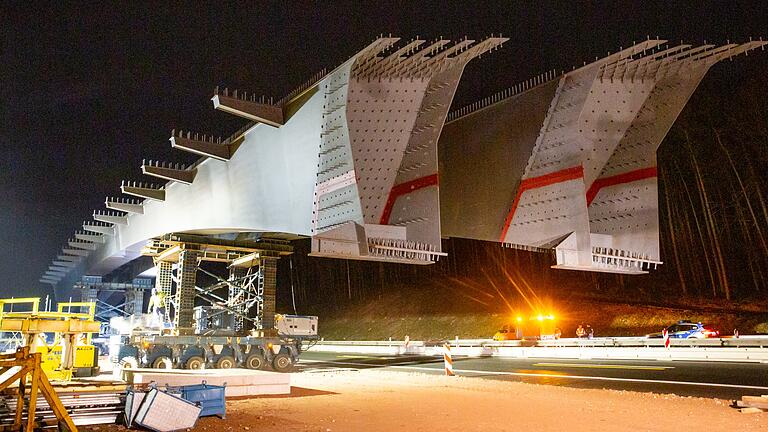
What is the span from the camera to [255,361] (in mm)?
22891

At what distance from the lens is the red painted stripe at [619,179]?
16812mm

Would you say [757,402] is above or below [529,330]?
below

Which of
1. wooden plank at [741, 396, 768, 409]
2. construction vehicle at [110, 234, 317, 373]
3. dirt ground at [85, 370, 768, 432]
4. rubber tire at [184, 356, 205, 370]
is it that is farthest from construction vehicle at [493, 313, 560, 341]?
wooden plank at [741, 396, 768, 409]

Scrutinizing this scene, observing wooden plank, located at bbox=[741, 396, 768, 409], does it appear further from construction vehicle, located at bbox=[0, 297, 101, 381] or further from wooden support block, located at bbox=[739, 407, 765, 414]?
construction vehicle, located at bbox=[0, 297, 101, 381]

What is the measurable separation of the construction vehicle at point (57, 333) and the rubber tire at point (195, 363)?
3.27 m

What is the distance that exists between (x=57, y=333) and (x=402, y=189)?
917 cm

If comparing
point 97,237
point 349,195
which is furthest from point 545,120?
point 97,237

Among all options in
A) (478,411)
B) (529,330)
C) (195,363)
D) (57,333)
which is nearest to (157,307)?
(195,363)

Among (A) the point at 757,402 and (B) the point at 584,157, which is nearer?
(A) the point at 757,402

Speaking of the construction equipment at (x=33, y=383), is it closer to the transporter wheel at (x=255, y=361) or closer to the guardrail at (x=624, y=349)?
the transporter wheel at (x=255, y=361)

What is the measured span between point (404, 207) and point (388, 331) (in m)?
41.2

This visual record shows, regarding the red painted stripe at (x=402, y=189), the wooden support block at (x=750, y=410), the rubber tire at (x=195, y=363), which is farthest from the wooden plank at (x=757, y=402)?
the rubber tire at (x=195, y=363)

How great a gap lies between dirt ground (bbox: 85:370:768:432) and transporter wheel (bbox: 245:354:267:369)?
311 inches

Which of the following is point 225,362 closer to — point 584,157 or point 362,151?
point 362,151
